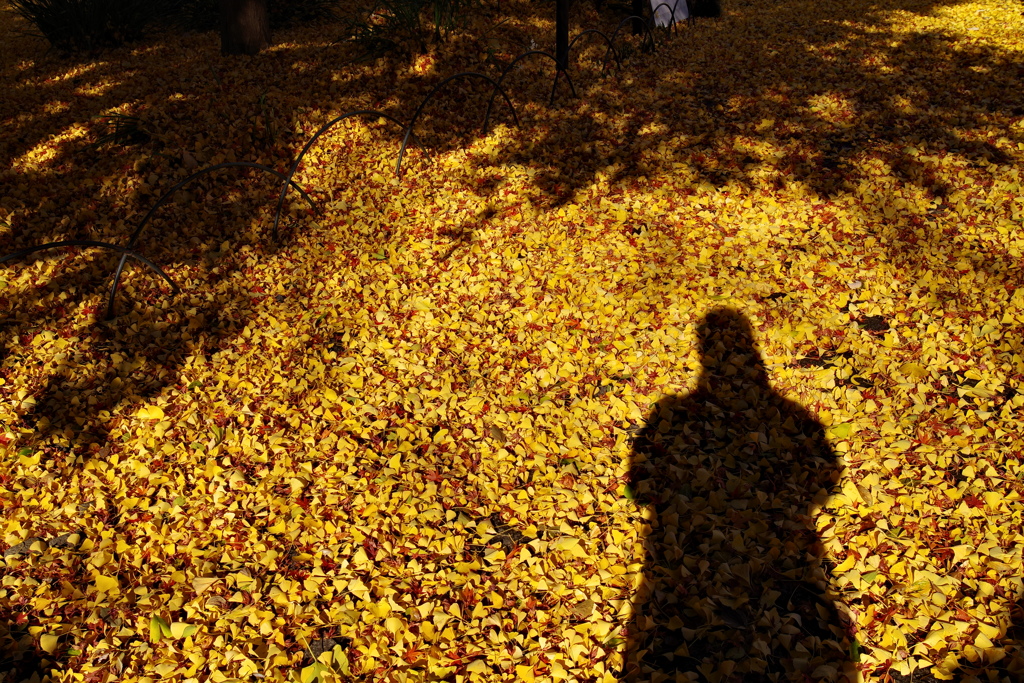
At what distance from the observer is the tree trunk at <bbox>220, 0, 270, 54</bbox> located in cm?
729

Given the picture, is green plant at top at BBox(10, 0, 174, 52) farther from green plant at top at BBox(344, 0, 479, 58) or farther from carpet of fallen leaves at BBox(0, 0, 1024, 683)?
green plant at top at BBox(344, 0, 479, 58)

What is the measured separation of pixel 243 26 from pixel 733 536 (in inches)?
309

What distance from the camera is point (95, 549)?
2.87m

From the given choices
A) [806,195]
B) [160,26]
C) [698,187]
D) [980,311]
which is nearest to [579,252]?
[698,187]

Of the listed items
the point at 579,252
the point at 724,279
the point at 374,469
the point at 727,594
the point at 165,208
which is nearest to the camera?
the point at 727,594

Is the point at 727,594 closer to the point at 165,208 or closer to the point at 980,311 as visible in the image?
the point at 980,311

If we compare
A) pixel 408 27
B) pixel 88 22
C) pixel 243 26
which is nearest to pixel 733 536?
pixel 408 27

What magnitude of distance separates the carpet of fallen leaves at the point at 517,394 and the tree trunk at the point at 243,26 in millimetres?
1151

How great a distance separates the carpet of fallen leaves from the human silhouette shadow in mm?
14

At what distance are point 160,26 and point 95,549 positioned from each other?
28.6ft

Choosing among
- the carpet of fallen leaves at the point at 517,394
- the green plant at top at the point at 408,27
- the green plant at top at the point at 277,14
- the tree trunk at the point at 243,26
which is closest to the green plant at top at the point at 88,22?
the green plant at top at the point at 277,14

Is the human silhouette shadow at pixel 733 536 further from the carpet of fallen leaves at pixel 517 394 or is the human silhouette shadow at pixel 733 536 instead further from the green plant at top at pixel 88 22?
the green plant at top at pixel 88 22

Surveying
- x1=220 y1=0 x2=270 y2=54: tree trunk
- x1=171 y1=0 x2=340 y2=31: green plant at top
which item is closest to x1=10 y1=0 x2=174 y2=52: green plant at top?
x1=171 y1=0 x2=340 y2=31: green plant at top

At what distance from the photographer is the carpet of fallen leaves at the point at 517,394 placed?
2594 millimetres
